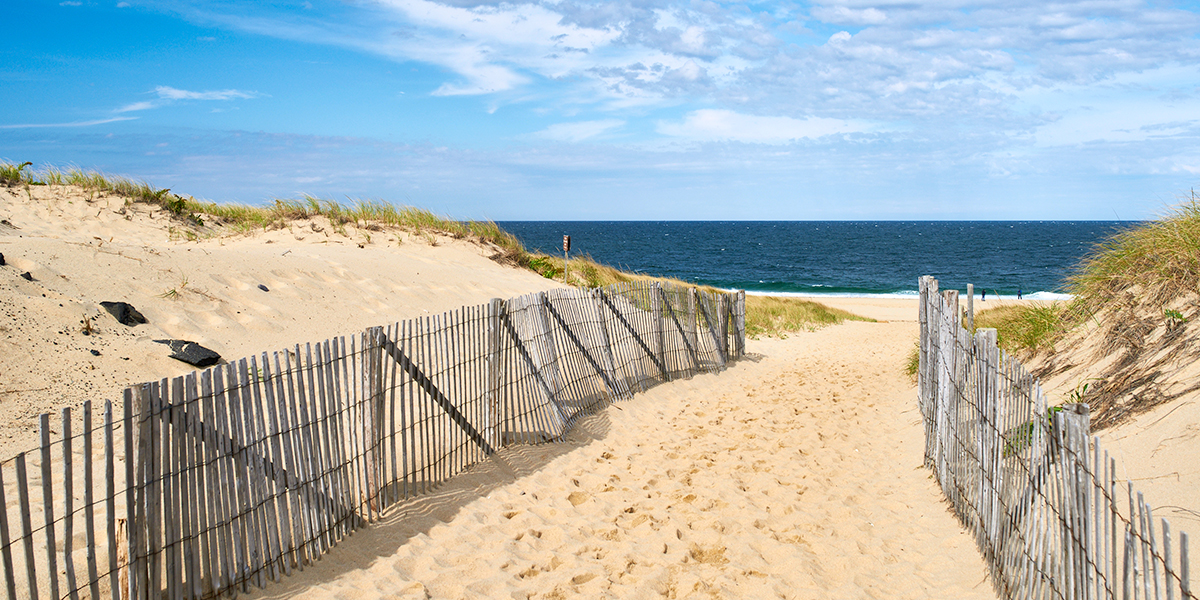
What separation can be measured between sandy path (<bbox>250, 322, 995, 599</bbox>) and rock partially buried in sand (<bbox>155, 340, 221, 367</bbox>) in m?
3.21

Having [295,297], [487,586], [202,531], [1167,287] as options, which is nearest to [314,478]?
[202,531]

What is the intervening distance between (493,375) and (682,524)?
7.23 ft

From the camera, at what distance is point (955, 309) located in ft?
20.6

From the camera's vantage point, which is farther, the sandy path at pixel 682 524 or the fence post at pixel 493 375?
the fence post at pixel 493 375

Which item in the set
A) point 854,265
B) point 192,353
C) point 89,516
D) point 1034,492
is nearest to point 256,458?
point 89,516

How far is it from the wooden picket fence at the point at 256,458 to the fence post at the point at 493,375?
17 millimetres

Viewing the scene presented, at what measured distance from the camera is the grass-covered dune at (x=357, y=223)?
1603 centimetres

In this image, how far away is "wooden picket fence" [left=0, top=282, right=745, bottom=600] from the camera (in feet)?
11.0

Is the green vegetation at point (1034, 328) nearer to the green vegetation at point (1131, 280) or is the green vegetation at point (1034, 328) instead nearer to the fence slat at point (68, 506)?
the green vegetation at point (1131, 280)

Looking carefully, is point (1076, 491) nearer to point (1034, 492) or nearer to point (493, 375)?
point (1034, 492)

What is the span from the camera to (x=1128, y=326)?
6.61 m

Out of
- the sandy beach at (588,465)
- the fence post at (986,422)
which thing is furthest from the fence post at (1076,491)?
the sandy beach at (588,465)

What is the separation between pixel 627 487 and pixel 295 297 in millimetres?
6063

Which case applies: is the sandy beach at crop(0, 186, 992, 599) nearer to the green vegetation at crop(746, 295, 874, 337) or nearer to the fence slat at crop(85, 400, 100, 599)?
the fence slat at crop(85, 400, 100, 599)
